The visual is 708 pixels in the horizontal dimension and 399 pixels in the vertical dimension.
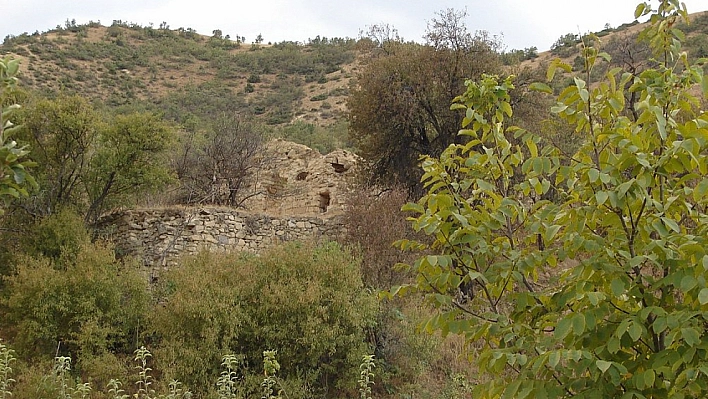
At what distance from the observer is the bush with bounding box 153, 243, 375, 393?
9273 millimetres

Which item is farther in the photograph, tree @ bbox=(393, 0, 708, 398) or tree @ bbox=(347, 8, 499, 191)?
tree @ bbox=(347, 8, 499, 191)

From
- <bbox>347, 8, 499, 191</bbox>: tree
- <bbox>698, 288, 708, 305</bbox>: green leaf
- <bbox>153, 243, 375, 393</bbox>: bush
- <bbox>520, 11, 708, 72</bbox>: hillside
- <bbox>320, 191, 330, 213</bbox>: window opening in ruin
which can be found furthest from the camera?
<bbox>520, 11, 708, 72</bbox>: hillside

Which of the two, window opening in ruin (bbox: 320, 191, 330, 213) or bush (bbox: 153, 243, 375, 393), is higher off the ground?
window opening in ruin (bbox: 320, 191, 330, 213)

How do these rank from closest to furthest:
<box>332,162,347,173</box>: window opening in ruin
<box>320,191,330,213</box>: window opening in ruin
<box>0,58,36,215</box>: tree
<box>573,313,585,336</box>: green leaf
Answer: <box>0,58,36,215</box>: tree
<box>573,313,585,336</box>: green leaf
<box>320,191,330,213</box>: window opening in ruin
<box>332,162,347,173</box>: window opening in ruin

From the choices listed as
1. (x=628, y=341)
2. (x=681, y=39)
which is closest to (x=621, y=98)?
(x=681, y=39)

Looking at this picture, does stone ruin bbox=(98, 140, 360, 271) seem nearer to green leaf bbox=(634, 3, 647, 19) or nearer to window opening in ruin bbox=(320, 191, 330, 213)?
window opening in ruin bbox=(320, 191, 330, 213)

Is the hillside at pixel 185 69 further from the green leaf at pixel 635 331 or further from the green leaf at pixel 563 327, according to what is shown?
the green leaf at pixel 635 331

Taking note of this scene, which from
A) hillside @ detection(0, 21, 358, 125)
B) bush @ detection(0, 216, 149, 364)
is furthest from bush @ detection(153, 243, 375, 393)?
hillside @ detection(0, 21, 358, 125)

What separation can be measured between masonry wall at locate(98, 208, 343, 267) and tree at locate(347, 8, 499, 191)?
105 inches

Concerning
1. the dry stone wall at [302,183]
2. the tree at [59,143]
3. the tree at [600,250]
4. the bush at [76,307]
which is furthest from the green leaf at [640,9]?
the dry stone wall at [302,183]

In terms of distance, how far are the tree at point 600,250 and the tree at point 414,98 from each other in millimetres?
12301

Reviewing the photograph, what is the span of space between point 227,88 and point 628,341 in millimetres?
42430

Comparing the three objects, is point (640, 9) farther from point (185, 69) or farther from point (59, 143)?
point (185, 69)

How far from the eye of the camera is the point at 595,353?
2.68 meters
